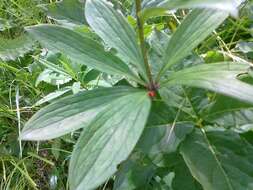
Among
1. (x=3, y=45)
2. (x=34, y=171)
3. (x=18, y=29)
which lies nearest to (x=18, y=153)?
(x=34, y=171)

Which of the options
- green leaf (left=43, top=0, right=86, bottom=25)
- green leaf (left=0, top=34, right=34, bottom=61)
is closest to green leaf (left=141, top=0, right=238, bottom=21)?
green leaf (left=43, top=0, right=86, bottom=25)

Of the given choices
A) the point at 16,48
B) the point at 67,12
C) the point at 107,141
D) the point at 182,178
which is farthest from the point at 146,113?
the point at 16,48

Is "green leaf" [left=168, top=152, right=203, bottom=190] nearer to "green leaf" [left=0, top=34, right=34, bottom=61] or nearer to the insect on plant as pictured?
the insect on plant

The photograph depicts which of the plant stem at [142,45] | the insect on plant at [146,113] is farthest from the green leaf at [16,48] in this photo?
the plant stem at [142,45]

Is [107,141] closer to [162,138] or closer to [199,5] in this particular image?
[162,138]

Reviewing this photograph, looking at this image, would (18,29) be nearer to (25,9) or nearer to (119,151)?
(25,9)
